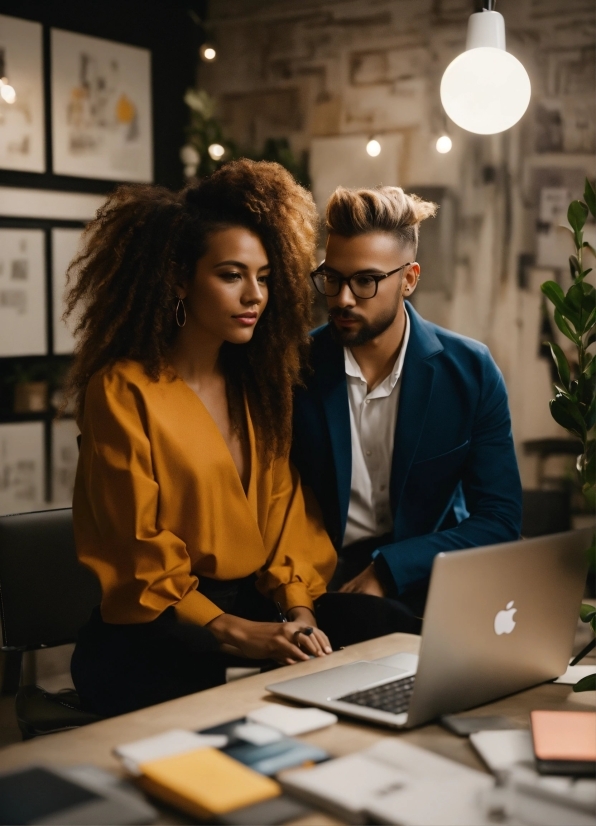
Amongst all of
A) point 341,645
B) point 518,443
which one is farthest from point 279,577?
point 518,443

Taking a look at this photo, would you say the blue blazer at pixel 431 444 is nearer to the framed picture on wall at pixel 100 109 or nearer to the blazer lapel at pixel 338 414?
the blazer lapel at pixel 338 414

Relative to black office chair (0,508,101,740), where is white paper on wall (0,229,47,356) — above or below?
above

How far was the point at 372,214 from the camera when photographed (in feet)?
7.68

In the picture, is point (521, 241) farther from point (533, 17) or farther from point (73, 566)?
point (73, 566)

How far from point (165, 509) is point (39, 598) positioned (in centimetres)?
47

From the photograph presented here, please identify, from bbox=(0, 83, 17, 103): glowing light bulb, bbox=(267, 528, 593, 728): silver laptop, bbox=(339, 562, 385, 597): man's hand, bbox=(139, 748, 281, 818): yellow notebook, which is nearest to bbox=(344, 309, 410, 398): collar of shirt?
bbox=(339, 562, 385, 597): man's hand

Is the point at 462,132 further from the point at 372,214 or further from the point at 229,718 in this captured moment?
the point at 229,718

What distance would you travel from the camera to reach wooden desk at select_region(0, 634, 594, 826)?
1.25 metres

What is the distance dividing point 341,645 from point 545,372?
2.19 m

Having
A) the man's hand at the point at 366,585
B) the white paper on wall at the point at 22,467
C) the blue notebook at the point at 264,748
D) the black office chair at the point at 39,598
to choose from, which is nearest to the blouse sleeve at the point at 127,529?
the black office chair at the point at 39,598

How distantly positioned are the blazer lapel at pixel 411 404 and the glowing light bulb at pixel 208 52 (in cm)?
286

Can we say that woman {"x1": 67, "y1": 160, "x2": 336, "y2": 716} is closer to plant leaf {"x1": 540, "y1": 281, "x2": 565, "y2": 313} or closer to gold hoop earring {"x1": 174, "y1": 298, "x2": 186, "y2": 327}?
gold hoop earring {"x1": 174, "y1": 298, "x2": 186, "y2": 327}

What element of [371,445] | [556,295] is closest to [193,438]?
[371,445]

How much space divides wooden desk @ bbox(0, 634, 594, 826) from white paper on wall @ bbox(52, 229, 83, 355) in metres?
3.03
